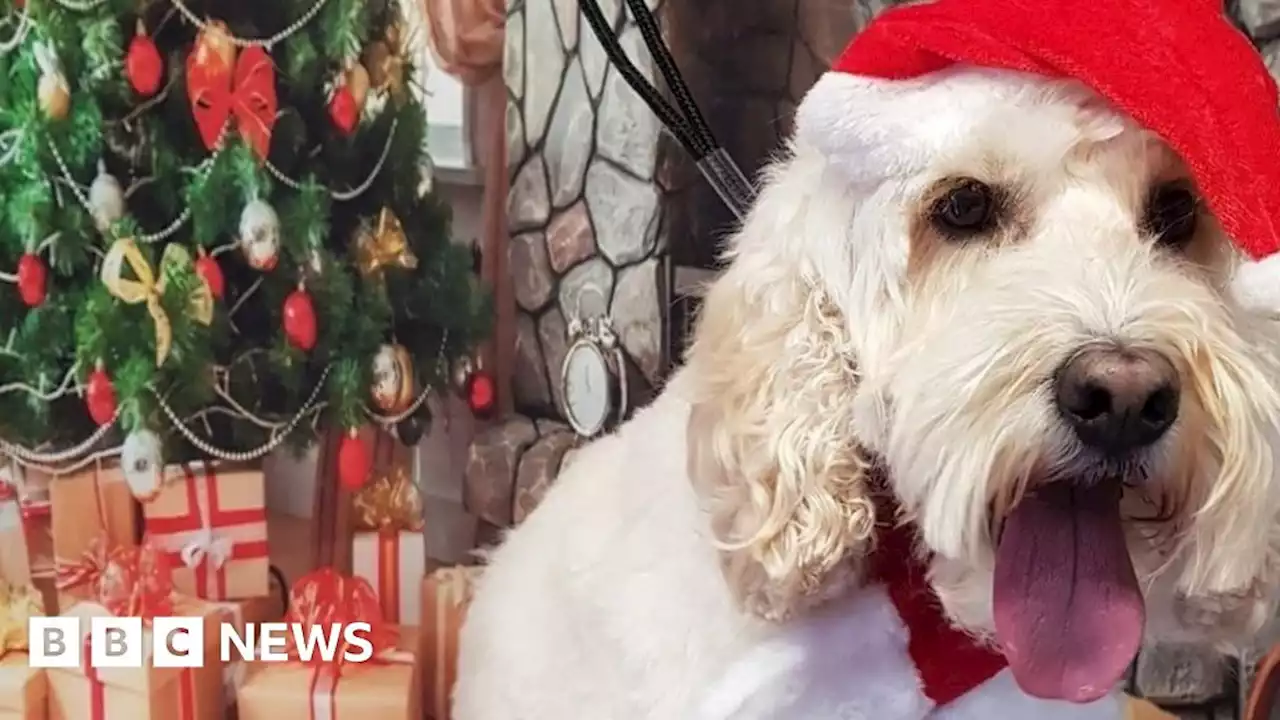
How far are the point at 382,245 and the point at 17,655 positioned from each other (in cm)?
68

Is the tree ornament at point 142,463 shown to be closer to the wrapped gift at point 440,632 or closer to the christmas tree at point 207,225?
the christmas tree at point 207,225

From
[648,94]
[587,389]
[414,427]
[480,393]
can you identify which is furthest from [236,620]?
[648,94]

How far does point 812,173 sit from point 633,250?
788 millimetres

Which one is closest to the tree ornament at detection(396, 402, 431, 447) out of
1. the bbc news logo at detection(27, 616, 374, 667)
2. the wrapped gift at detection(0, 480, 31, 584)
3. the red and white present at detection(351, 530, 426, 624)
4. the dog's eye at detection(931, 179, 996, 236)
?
the red and white present at detection(351, 530, 426, 624)

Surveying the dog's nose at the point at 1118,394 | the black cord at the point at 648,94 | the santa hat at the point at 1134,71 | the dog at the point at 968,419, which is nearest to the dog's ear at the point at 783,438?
the dog at the point at 968,419

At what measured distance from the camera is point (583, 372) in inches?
74.1

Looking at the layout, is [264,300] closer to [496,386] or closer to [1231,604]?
[496,386]

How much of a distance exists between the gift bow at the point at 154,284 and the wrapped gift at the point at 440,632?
0.50 metres

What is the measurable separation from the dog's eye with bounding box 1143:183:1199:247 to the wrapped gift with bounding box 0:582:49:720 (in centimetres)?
135

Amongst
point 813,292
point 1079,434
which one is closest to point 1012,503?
point 1079,434

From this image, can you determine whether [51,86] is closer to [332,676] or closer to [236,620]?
[236,620]

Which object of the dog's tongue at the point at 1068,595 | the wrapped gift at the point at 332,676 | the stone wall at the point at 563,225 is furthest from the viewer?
the stone wall at the point at 563,225

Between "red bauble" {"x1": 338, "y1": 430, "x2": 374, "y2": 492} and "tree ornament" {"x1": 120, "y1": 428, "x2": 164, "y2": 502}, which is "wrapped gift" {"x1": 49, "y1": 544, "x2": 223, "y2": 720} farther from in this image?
"red bauble" {"x1": 338, "y1": 430, "x2": 374, "y2": 492}

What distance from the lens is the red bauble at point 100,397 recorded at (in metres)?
1.56
